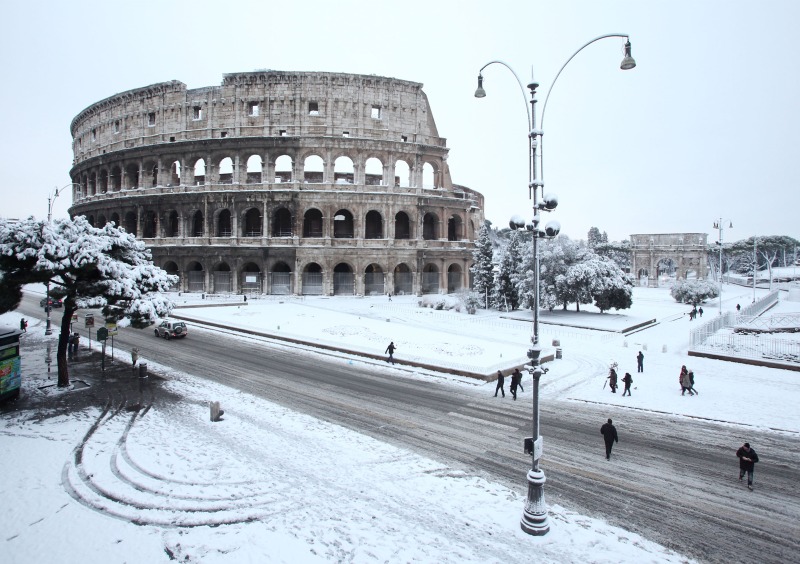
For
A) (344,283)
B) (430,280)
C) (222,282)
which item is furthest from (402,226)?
(222,282)

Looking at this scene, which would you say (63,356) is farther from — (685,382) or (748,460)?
(685,382)

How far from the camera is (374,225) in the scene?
4897 cm

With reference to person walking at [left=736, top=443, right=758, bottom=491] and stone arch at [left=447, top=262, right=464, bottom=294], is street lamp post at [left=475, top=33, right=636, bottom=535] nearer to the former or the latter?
person walking at [left=736, top=443, right=758, bottom=491]

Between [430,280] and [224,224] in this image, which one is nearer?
[430,280]

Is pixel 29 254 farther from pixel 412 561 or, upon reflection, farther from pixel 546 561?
pixel 546 561

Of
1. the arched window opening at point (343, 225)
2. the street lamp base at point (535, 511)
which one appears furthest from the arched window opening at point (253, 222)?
the street lamp base at point (535, 511)

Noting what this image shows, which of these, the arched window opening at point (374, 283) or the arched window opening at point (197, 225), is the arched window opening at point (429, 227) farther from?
the arched window opening at point (197, 225)

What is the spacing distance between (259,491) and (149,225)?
49.8 metres

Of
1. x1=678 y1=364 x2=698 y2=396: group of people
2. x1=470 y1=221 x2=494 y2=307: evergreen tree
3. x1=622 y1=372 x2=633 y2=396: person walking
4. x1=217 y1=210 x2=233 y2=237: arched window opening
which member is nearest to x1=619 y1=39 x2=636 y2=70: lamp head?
x1=622 y1=372 x2=633 y2=396: person walking

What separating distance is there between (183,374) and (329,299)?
2342cm

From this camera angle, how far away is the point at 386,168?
148 feet

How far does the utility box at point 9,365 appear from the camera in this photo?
1387 cm

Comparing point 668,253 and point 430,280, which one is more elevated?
point 668,253

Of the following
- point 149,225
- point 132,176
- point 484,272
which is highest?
point 132,176
